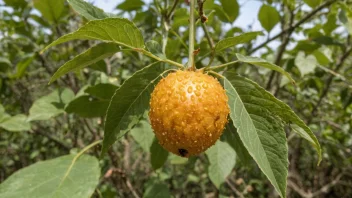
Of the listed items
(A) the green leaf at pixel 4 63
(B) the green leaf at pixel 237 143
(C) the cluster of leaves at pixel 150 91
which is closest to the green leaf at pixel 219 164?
(C) the cluster of leaves at pixel 150 91

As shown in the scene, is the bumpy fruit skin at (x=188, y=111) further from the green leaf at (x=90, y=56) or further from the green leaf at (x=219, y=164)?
the green leaf at (x=219, y=164)

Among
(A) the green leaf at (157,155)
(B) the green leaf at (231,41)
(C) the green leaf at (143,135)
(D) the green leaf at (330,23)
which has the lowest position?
(A) the green leaf at (157,155)

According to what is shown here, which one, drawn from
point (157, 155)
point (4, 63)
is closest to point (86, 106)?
point (157, 155)

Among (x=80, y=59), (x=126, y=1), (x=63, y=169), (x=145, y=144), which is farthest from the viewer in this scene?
(x=126, y=1)

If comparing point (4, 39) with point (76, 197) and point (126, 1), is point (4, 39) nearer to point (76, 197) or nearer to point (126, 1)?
point (126, 1)

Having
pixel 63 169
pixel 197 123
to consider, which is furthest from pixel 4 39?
pixel 197 123

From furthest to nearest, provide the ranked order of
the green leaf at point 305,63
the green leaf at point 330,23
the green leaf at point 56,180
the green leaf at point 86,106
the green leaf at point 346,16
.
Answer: the green leaf at point 330,23 → the green leaf at point 305,63 → the green leaf at point 346,16 → the green leaf at point 86,106 → the green leaf at point 56,180
